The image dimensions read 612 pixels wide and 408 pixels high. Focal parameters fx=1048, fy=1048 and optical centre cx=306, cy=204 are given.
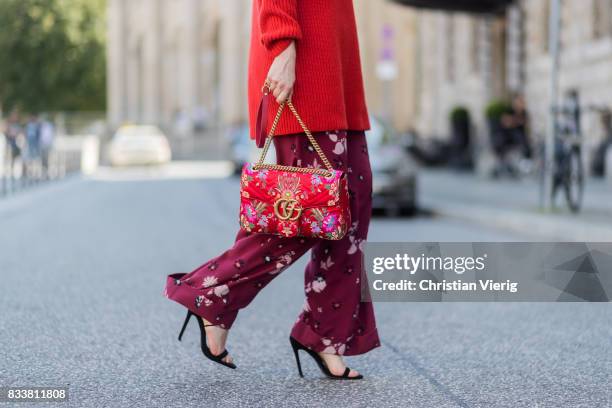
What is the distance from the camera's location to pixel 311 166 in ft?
12.4

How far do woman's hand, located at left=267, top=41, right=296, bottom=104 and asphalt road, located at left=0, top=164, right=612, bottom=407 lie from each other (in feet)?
3.60

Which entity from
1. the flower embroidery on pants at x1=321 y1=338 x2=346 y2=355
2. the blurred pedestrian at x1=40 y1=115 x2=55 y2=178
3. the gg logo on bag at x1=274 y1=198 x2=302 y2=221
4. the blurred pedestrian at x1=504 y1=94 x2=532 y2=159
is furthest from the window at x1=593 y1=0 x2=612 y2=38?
the gg logo on bag at x1=274 y1=198 x2=302 y2=221

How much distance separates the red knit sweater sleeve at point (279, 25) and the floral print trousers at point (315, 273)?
34 centimetres

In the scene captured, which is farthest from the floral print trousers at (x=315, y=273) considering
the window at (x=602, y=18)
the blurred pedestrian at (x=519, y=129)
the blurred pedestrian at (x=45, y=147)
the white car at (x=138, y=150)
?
the white car at (x=138, y=150)

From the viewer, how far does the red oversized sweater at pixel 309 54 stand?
12.1ft

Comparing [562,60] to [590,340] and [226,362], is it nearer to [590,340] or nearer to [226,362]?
[590,340]

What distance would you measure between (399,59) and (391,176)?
34047mm

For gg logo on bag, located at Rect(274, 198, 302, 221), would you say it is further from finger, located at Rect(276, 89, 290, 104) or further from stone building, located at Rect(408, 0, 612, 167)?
stone building, located at Rect(408, 0, 612, 167)

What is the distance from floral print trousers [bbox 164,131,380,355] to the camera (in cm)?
380

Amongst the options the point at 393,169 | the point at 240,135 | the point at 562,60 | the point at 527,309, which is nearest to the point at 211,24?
the point at 240,135

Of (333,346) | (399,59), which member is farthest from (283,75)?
(399,59)

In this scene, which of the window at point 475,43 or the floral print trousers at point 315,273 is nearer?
the floral print trousers at point 315,273

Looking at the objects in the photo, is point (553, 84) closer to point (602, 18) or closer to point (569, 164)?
point (569, 164)

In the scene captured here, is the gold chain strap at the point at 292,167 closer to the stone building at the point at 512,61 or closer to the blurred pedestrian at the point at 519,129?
the stone building at the point at 512,61
